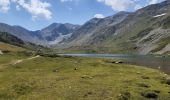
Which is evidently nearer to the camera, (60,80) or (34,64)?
(60,80)

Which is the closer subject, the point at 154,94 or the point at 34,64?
Result: the point at 154,94

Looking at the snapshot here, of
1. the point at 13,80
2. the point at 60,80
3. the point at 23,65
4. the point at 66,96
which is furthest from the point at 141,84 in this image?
the point at 23,65

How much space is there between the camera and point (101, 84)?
56719 mm

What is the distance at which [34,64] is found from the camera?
92.5 m

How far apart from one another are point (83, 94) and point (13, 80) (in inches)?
624

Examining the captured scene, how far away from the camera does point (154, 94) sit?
49906mm

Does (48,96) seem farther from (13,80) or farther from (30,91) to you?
(13,80)

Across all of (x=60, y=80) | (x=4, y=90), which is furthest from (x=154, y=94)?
(x=4, y=90)

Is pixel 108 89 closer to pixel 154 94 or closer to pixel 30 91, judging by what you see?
pixel 154 94

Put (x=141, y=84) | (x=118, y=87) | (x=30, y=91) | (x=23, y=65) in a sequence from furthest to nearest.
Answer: (x=23, y=65) < (x=141, y=84) < (x=118, y=87) < (x=30, y=91)

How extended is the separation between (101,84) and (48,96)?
13726 mm

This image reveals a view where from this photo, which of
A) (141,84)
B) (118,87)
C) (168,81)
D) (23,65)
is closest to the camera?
(118,87)

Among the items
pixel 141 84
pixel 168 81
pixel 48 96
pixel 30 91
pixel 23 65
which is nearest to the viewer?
pixel 48 96

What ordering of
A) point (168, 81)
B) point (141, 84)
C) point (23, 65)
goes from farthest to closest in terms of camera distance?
1. point (23, 65)
2. point (168, 81)
3. point (141, 84)
